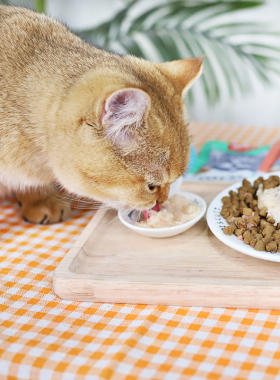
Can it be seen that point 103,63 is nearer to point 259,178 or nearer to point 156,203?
point 156,203

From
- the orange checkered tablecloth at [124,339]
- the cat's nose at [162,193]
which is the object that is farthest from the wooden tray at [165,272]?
the cat's nose at [162,193]

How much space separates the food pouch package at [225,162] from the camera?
5.82 feet

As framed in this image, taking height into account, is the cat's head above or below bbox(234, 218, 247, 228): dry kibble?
above

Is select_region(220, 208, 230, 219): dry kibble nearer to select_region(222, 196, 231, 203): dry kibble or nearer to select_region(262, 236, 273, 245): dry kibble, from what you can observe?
select_region(222, 196, 231, 203): dry kibble

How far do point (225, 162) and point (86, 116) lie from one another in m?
A: 0.93

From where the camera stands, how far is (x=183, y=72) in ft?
4.32

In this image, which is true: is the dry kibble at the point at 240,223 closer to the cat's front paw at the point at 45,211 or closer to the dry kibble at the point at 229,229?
the dry kibble at the point at 229,229

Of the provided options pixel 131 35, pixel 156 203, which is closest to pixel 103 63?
pixel 156 203

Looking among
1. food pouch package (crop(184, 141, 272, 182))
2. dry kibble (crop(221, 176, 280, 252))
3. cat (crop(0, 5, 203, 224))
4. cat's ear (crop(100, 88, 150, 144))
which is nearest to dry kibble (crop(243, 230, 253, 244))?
dry kibble (crop(221, 176, 280, 252))

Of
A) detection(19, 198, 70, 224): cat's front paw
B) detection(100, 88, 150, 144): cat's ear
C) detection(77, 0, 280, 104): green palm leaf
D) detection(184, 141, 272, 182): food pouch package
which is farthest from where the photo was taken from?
detection(77, 0, 280, 104): green palm leaf

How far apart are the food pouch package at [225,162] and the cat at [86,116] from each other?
515 mm

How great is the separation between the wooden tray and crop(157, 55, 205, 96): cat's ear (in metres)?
0.42

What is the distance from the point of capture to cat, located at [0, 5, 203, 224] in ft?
3.63

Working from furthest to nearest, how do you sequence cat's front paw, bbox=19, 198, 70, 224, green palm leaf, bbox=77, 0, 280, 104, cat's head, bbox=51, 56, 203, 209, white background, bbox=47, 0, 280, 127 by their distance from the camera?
white background, bbox=47, 0, 280, 127 < green palm leaf, bbox=77, 0, 280, 104 < cat's front paw, bbox=19, 198, 70, 224 < cat's head, bbox=51, 56, 203, 209
